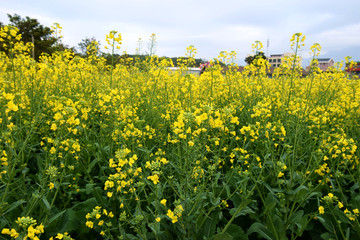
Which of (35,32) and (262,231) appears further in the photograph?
(35,32)

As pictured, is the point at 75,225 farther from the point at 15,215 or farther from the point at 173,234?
the point at 173,234

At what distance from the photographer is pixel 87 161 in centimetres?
242

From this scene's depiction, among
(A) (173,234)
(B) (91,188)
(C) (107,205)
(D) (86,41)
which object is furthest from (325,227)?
(D) (86,41)

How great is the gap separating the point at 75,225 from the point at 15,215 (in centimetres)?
50

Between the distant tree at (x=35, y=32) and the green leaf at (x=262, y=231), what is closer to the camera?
the green leaf at (x=262, y=231)

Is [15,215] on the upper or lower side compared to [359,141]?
lower

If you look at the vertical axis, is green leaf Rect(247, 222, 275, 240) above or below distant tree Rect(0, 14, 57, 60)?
below

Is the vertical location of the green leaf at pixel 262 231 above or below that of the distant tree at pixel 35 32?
below

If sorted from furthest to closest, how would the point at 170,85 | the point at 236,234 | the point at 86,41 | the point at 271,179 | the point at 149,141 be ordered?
the point at 86,41 < the point at 170,85 < the point at 149,141 < the point at 271,179 < the point at 236,234

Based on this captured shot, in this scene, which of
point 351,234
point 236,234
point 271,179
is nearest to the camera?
point 236,234

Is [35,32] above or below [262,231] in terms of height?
above

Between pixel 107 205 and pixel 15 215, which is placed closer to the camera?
pixel 15 215

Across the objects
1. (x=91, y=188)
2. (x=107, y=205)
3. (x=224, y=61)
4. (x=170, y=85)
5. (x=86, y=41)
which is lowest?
(x=107, y=205)

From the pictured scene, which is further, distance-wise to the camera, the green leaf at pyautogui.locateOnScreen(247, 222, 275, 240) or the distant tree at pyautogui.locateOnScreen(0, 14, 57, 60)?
the distant tree at pyautogui.locateOnScreen(0, 14, 57, 60)
